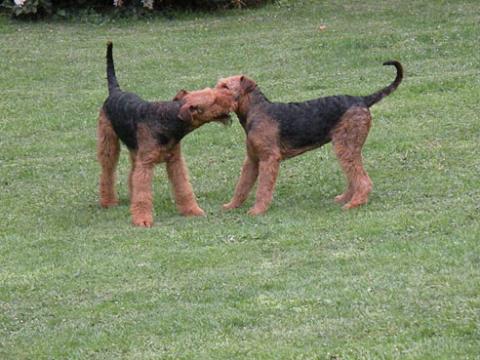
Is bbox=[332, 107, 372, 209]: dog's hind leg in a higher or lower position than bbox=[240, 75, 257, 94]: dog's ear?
lower

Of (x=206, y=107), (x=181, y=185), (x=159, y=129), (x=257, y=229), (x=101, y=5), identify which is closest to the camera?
(x=257, y=229)

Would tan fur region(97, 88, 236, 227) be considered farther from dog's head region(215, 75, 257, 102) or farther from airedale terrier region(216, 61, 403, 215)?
airedale terrier region(216, 61, 403, 215)

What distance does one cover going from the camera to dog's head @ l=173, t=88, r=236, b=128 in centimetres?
891

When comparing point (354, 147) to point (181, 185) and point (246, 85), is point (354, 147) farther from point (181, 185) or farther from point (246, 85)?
point (181, 185)

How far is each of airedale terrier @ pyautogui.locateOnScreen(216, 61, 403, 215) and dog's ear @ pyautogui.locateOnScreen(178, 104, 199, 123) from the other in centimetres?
43

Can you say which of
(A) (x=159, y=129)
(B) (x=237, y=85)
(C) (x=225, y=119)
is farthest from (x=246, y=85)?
(A) (x=159, y=129)

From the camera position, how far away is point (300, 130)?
9.43 meters

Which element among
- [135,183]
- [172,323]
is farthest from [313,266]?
[135,183]

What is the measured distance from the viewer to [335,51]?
16.5 meters

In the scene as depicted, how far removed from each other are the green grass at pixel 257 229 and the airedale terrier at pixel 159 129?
0.22 metres

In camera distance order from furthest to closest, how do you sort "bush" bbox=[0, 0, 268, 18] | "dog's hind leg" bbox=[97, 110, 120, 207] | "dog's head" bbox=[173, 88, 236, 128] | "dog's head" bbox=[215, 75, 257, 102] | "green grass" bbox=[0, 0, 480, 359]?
"bush" bbox=[0, 0, 268, 18] < "dog's hind leg" bbox=[97, 110, 120, 207] < "dog's head" bbox=[215, 75, 257, 102] < "dog's head" bbox=[173, 88, 236, 128] < "green grass" bbox=[0, 0, 480, 359]

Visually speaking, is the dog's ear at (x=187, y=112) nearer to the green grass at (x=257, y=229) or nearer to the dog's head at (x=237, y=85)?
the dog's head at (x=237, y=85)

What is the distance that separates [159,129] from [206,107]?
0.61 metres

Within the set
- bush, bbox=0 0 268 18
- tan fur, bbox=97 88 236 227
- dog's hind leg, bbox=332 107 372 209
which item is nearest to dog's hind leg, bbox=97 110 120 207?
tan fur, bbox=97 88 236 227
